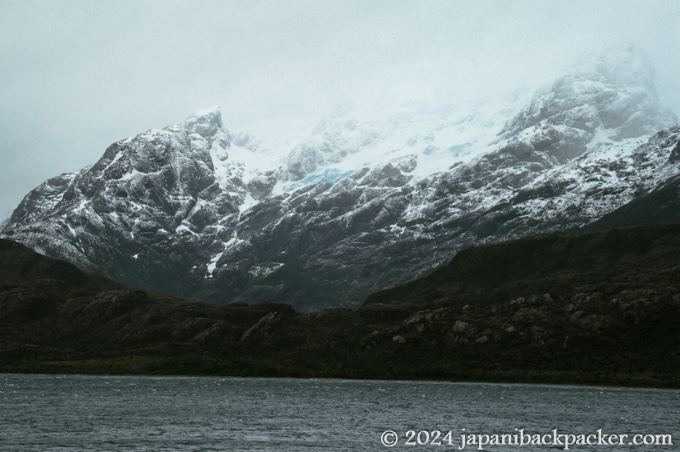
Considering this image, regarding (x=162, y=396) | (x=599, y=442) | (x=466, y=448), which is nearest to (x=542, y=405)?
(x=599, y=442)

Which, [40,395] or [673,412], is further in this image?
[40,395]

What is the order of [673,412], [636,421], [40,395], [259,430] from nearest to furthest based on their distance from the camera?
1. [259,430]
2. [636,421]
3. [673,412]
4. [40,395]

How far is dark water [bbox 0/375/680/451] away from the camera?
355ft

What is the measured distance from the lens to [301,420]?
141 meters

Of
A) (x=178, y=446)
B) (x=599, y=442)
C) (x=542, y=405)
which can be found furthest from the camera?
(x=542, y=405)

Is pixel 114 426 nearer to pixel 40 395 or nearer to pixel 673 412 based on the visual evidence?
pixel 40 395

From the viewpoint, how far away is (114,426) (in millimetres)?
127562

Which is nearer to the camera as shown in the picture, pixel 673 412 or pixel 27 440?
pixel 27 440

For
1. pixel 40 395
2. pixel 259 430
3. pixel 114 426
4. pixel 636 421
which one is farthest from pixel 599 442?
pixel 40 395

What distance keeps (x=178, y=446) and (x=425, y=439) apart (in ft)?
119

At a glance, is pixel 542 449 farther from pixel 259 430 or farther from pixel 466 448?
pixel 259 430

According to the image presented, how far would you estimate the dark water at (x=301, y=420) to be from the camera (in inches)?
4262

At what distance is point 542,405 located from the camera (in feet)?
575

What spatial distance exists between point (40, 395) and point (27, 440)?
89.1m
